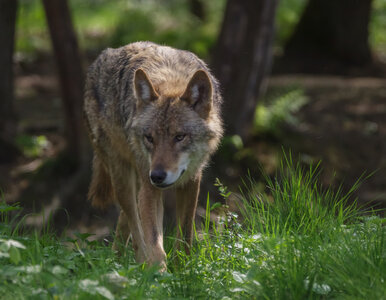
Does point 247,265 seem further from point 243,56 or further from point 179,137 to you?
point 243,56

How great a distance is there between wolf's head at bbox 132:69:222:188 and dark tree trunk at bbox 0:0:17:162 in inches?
241

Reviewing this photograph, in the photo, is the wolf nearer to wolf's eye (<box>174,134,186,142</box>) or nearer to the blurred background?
wolf's eye (<box>174,134,186,142</box>)

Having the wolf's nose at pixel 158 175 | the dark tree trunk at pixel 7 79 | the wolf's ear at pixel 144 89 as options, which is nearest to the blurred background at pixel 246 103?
the dark tree trunk at pixel 7 79

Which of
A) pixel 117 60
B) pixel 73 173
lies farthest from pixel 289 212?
pixel 73 173

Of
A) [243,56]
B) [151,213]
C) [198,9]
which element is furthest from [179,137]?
[198,9]

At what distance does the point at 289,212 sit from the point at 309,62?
34.9 feet

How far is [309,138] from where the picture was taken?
11.5m

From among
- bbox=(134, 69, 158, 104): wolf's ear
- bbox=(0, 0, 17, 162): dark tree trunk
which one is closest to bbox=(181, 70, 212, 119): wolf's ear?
bbox=(134, 69, 158, 104): wolf's ear

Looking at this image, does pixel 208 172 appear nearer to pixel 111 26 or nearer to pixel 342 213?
pixel 342 213

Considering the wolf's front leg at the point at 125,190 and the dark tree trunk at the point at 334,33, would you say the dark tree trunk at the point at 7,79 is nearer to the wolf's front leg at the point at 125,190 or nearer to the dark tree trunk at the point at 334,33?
the wolf's front leg at the point at 125,190

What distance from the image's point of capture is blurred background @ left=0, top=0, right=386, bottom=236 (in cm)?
1034

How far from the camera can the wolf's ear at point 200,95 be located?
5.14m

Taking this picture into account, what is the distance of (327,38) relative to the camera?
14.7 meters

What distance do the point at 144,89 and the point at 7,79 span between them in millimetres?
6388
